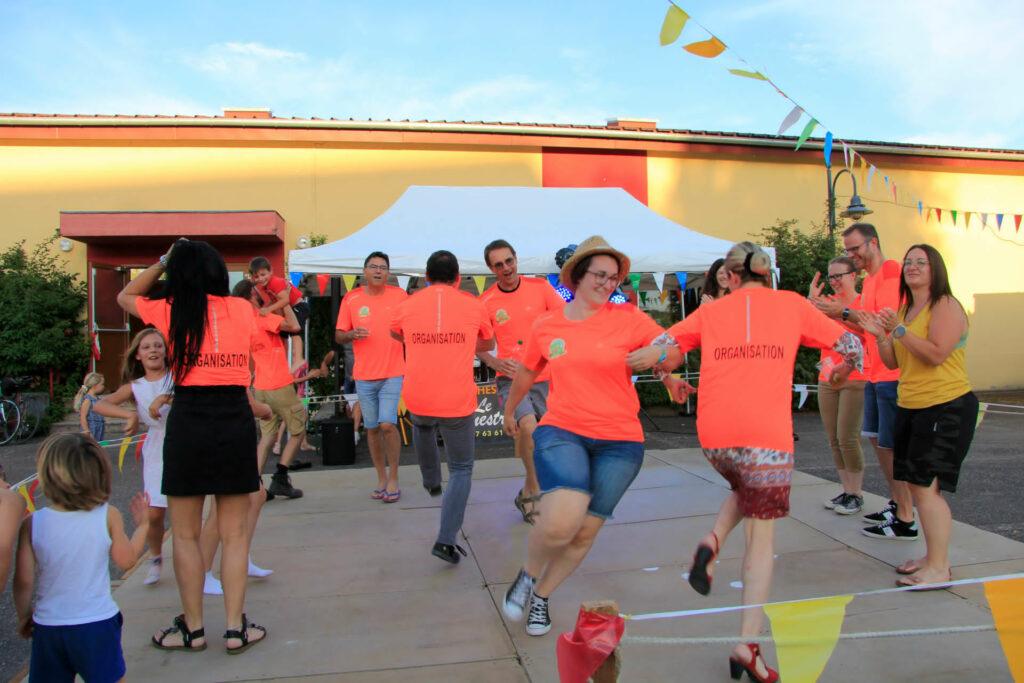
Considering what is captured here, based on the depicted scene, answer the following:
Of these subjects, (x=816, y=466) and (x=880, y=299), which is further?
(x=816, y=466)

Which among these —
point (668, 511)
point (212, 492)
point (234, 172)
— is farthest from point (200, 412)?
point (234, 172)

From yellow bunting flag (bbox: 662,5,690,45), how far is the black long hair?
346 centimetres

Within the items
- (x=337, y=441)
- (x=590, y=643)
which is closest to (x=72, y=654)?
(x=590, y=643)

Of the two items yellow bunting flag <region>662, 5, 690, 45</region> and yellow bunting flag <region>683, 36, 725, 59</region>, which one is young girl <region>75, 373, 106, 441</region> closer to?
yellow bunting flag <region>662, 5, 690, 45</region>

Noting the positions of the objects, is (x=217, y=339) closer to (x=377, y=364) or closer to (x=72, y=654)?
(x=72, y=654)

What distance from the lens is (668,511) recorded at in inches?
210

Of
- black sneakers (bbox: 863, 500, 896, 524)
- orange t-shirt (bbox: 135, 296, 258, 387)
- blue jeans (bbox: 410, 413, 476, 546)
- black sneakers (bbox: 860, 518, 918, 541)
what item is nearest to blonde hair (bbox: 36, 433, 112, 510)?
orange t-shirt (bbox: 135, 296, 258, 387)

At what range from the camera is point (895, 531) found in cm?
448

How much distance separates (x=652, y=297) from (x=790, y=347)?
35.4ft

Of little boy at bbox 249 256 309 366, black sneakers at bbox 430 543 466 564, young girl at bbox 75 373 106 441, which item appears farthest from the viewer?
little boy at bbox 249 256 309 366

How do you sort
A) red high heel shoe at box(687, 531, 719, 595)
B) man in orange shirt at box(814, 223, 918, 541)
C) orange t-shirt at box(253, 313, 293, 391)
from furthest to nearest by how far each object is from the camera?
orange t-shirt at box(253, 313, 293, 391), man in orange shirt at box(814, 223, 918, 541), red high heel shoe at box(687, 531, 719, 595)

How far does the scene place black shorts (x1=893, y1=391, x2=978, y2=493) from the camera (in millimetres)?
3525

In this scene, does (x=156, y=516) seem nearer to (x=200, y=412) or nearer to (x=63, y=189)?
(x=200, y=412)

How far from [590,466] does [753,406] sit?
2.44 ft
